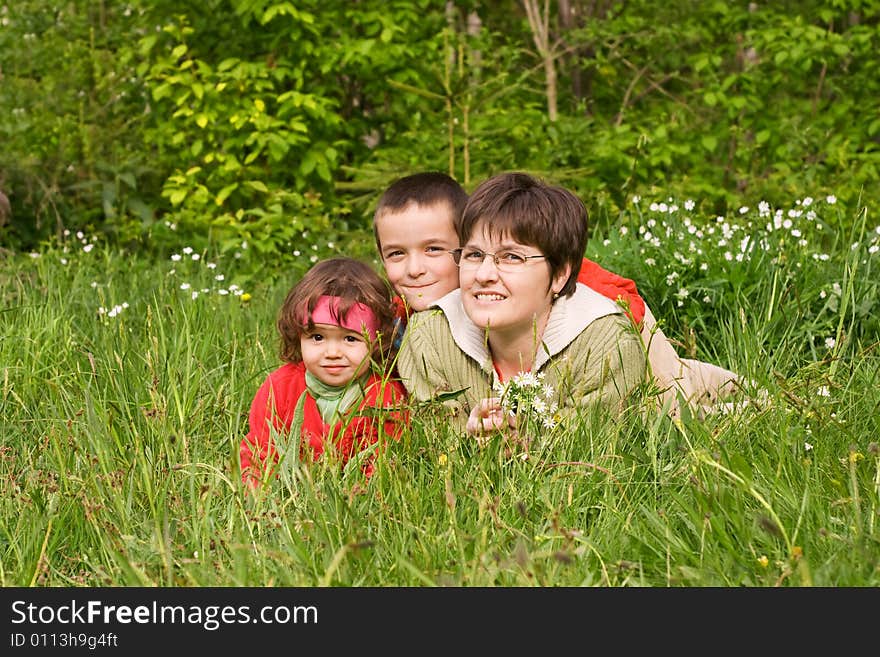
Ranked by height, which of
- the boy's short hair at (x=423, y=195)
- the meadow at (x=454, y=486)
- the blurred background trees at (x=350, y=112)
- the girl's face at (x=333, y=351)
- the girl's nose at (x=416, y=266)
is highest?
the blurred background trees at (x=350, y=112)

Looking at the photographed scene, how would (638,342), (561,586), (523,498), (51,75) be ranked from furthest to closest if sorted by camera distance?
(51,75)
(638,342)
(523,498)
(561,586)

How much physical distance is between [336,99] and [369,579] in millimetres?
5648

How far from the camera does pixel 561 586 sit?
82.8 inches

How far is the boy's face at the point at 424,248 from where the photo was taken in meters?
3.71

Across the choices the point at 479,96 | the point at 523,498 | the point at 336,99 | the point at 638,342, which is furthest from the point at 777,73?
the point at 523,498

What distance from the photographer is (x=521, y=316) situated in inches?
127

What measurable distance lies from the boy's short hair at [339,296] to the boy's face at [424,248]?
285mm

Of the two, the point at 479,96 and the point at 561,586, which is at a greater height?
the point at 479,96

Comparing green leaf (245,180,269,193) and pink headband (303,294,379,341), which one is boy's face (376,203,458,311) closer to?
pink headband (303,294,379,341)

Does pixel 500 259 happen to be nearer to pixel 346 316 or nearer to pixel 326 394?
pixel 346 316

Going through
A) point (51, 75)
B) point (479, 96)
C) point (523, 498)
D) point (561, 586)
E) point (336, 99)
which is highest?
point (51, 75)

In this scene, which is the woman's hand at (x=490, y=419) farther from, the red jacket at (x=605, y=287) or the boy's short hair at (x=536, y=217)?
the red jacket at (x=605, y=287)

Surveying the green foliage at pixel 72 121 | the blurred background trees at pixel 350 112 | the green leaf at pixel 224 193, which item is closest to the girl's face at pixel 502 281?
the blurred background trees at pixel 350 112

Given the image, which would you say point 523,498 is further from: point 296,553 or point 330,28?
point 330,28
